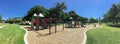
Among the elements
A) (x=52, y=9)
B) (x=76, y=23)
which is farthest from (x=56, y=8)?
(x=76, y=23)

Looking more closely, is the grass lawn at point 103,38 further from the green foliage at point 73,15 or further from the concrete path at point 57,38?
the green foliage at point 73,15

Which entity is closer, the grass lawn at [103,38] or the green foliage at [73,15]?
the grass lawn at [103,38]

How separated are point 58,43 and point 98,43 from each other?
116 inches

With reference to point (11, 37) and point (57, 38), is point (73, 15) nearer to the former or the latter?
point (57, 38)

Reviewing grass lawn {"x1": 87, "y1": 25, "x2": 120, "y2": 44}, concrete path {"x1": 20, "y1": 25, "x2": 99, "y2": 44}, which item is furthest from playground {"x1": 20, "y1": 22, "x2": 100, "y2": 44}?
grass lawn {"x1": 87, "y1": 25, "x2": 120, "y2": 44}

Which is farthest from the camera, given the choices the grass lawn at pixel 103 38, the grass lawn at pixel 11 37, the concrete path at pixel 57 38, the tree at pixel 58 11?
the tree at pixel 58 11

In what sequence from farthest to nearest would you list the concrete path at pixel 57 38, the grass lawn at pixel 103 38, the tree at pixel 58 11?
the tree at pixel 58 11
the concrete path at pixel 57 38
the grass lawn at pixel 103 38

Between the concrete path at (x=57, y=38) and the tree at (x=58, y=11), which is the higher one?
the tree at (x=58, y=11)

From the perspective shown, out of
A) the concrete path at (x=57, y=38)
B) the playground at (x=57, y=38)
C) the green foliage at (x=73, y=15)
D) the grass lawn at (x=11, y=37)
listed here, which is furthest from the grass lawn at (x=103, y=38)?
the green foliage at (x=73, y=15)

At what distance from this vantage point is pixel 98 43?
1383 centimetres

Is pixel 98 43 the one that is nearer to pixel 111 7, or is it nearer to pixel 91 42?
pixel 91 42

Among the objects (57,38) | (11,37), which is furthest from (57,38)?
(11,37)

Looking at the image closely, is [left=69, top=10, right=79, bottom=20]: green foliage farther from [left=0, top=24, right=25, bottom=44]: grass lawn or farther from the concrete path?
the concrete path

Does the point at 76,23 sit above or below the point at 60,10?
below
